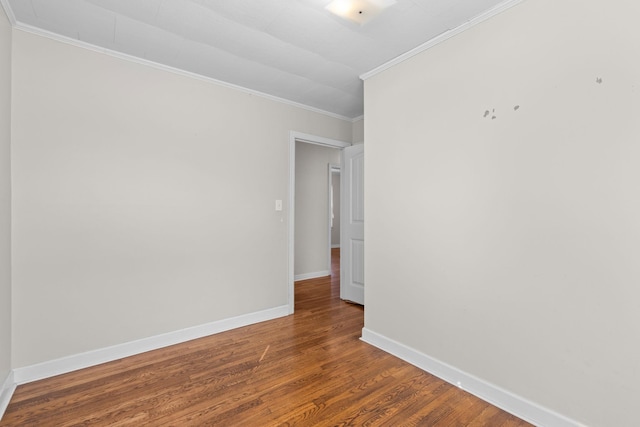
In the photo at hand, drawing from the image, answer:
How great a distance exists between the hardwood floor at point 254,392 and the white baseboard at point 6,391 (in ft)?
0.11

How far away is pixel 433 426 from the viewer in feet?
5.40

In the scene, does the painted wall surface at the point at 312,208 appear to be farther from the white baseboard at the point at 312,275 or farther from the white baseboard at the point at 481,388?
the white baseboard at the point at 481,388

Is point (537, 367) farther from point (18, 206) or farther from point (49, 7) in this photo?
point (49, 7)

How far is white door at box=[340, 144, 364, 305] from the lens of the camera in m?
3.65

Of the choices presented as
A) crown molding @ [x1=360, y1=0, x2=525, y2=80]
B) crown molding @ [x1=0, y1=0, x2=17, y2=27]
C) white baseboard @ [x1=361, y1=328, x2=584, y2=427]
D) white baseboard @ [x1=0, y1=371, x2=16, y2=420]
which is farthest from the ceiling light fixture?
white baseboard @ [x1=0, y1=371, x2=16, y2=420]

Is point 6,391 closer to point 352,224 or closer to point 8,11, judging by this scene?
point 8,11

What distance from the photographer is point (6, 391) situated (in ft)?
6.13

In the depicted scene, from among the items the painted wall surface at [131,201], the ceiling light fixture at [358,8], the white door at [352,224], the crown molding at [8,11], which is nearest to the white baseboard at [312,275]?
the white door at [352,224]

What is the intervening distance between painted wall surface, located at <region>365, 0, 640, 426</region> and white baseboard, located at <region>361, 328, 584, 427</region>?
43mm

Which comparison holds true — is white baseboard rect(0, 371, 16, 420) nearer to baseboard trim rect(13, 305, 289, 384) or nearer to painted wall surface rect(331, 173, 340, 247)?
baseboard trim rect(13, 305, 289, 384)

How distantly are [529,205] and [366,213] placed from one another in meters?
1.32

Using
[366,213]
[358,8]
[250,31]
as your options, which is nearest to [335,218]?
[366,213]

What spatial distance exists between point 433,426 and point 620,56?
7.01 ft

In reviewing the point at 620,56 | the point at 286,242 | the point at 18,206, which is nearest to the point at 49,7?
the point at 18,206
